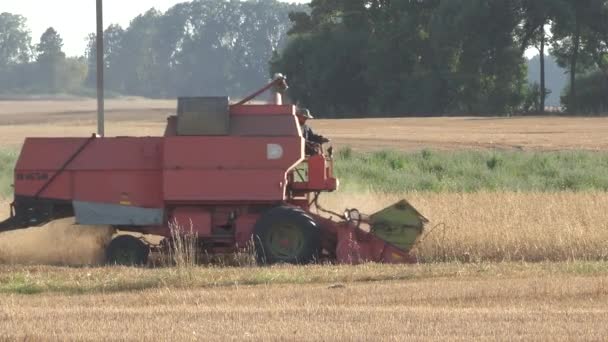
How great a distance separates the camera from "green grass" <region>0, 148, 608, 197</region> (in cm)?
2309

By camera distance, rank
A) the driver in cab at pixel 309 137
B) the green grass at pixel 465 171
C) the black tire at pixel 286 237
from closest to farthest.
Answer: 1. the black tire at pixel 286 237
2. the driver in cab at pixel 309 137
3. the green grass at pixel 465 171

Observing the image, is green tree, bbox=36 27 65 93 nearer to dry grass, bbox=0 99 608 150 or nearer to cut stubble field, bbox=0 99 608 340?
dry grass, bbox=0 99 608 150

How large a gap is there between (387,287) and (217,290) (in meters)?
1.58

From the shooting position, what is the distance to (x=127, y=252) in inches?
547

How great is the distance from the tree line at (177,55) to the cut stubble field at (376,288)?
85.3 metres

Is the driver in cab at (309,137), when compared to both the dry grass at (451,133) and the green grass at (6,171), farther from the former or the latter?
the dry grass at (451,133)

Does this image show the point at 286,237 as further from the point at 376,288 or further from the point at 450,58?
the point at 450,58

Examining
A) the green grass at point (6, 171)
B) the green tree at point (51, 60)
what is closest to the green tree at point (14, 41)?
the green tree at point (51, 60)

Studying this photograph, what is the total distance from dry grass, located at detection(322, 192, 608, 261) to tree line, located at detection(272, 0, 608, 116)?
44355 mm

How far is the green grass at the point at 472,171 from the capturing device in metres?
23.2

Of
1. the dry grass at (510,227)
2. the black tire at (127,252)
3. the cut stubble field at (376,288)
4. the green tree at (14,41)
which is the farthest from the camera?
the green tree at (14,41)

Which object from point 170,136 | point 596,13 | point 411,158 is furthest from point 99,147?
point 596,13

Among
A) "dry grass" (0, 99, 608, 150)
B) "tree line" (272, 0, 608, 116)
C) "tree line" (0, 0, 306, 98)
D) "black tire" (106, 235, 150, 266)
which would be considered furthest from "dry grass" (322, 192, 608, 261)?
"tree line" (0, 0, 306, 98)

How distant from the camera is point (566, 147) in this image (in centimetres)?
3372
